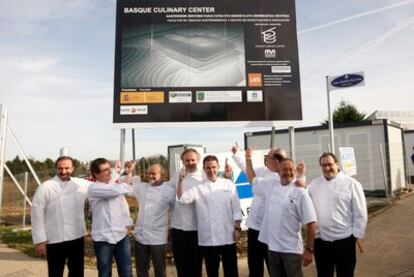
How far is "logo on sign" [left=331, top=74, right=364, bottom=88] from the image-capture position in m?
7.17

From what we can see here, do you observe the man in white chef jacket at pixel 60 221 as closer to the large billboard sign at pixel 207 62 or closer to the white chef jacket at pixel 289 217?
the white chef jacket at pixel 289 217

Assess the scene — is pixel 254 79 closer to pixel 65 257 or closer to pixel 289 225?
pixel 289 225

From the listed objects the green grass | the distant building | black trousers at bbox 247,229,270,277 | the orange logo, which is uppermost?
the distant building

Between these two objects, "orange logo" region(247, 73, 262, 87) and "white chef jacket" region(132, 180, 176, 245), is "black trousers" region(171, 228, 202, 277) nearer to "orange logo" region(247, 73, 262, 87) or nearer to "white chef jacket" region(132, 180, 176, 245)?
"white chef jacket" region(132, 180, 176, 245)

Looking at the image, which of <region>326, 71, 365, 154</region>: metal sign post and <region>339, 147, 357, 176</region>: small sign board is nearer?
<region>326, 71, 365, 154</region>: metal sign post

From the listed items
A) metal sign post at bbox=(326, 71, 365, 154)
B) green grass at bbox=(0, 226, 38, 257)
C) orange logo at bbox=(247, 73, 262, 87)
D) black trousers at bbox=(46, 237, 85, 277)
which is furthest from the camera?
green grass at bbox=(0, 226, 38, 257)

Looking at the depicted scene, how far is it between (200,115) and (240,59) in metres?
1.19

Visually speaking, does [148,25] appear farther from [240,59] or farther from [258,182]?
[258,182]

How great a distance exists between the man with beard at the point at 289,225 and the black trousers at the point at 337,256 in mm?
385

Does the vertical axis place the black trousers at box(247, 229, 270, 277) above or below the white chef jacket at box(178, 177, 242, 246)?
below

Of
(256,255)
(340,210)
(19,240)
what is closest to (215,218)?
(256,255)

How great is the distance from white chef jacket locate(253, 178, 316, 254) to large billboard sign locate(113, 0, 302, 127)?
10.9 ft

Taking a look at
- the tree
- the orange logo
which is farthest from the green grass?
the tree

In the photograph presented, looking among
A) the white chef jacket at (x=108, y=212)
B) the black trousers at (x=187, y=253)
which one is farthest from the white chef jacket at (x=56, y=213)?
the black trousers at (x=187, y=253)
